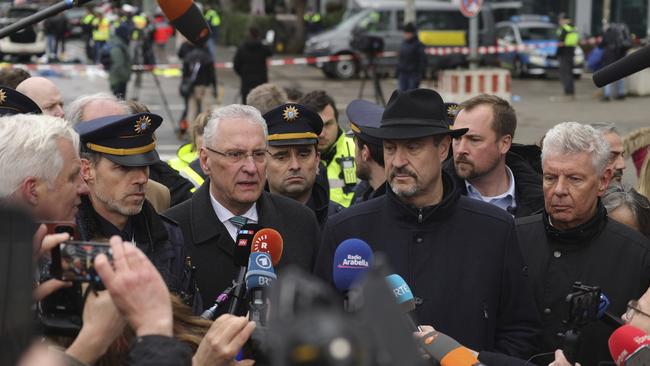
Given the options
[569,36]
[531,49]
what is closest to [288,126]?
[569,36]

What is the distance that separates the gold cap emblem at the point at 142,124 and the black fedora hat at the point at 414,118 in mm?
1050

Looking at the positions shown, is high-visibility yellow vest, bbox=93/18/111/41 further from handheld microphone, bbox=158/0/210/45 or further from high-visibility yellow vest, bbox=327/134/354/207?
handheld microphone, bbox=158/0/210/45

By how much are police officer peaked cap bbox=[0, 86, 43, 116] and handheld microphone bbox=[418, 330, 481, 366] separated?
10.7ft

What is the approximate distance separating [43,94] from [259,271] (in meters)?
3.74

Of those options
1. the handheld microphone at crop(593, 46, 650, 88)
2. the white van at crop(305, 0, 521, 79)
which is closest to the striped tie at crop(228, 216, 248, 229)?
the handheld microphone at crop(593, 46, 650, 88)

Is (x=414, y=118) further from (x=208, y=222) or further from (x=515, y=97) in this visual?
(x=515, y=97)

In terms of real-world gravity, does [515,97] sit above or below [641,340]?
below

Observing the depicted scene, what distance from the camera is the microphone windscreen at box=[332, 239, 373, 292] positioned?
11.9ft

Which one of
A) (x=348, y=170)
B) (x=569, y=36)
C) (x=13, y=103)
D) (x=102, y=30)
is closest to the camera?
(x=13, y=103)

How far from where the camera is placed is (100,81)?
31516 millimetres

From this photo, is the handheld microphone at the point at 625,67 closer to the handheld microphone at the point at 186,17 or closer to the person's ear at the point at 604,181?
the person's ear at the point at 604,181

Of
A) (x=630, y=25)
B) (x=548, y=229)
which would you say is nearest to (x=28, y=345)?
(x=548, y=229)

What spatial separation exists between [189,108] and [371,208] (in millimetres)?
15894

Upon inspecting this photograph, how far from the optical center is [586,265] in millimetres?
5234
